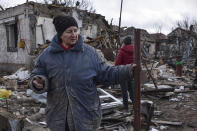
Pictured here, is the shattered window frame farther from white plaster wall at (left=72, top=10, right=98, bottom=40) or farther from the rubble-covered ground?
the rubble-covered ground

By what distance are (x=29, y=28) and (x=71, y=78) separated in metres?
10.6

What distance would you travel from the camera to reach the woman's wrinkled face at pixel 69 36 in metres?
2.20

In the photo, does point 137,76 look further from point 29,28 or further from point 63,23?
point 29,28

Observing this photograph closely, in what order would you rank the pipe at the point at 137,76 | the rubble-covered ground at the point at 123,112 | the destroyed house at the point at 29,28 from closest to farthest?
the pipe at the point at 137,76 < the rubble-covered ground at the point at 123,112 < the destroyed house at the point at 29,28

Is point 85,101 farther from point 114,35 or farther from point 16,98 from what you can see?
point 114,35

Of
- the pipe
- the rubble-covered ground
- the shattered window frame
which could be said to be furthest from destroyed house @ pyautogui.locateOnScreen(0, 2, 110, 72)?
the pipe

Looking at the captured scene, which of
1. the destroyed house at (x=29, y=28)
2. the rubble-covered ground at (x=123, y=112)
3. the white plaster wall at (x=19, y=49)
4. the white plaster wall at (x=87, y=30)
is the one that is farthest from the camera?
the white plaster wall at (x=87, y=30)

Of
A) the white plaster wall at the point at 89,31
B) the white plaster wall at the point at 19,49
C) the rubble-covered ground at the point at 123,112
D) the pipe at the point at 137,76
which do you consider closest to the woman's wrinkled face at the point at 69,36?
the pipe at the point at 137,76

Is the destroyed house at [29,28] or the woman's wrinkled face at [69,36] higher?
the destroyed house at [29,28]

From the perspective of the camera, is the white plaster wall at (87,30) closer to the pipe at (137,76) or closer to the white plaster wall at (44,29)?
the white plaster wall at (44,29)

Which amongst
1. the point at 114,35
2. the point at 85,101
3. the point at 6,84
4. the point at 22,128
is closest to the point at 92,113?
the point at 85,101

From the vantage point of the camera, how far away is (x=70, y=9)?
12.8 m

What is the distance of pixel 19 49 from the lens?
1319 cm

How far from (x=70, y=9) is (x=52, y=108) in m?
11.2
